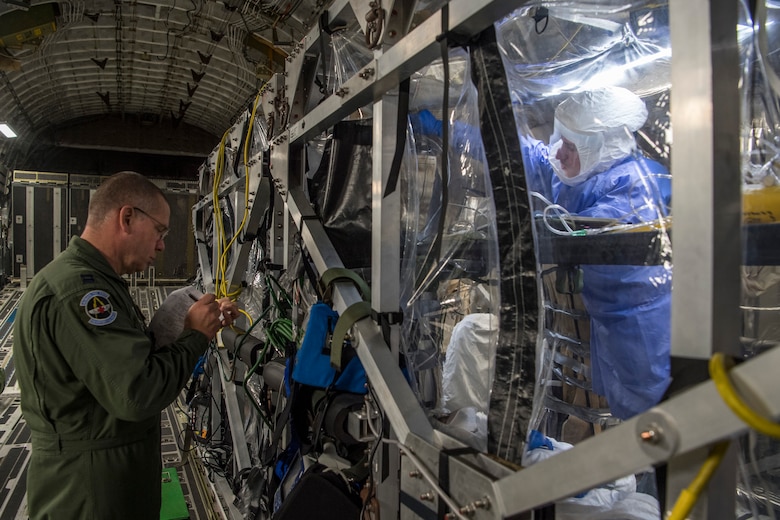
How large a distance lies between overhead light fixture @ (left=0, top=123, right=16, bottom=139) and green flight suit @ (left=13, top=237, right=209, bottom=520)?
7385 mm

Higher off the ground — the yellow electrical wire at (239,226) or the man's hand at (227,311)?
the yellow electrical wire at (239,226)

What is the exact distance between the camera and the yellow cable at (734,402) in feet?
1.90

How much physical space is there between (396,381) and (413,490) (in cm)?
29

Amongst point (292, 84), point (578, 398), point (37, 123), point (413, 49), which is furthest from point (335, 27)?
point (37, 123)

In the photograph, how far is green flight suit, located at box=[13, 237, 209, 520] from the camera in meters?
1.78

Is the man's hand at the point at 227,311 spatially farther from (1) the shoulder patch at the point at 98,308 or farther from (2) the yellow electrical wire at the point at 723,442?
(2) the yellow electrical wire at the point at 723,442

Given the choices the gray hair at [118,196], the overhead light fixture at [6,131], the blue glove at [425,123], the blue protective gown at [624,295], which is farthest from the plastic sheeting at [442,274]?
the overhead light fixture at [6,131]

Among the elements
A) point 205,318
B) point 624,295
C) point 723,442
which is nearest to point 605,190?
point 624,295

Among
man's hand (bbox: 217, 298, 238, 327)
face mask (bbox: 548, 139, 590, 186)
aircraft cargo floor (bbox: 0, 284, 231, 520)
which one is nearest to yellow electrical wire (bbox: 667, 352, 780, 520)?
face mask (bbox: 548, 139, 590, 186)

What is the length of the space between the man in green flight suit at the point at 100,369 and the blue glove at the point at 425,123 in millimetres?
1158

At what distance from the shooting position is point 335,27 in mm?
2070

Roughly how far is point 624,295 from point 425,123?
836mm

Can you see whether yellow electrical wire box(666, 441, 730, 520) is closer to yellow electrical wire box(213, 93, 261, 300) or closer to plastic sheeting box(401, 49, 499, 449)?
plastic sheeting box(401, 49, 499, 449)

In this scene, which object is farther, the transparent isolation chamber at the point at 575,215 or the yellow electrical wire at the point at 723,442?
the transparent isolation chamber at the point at 575,215
